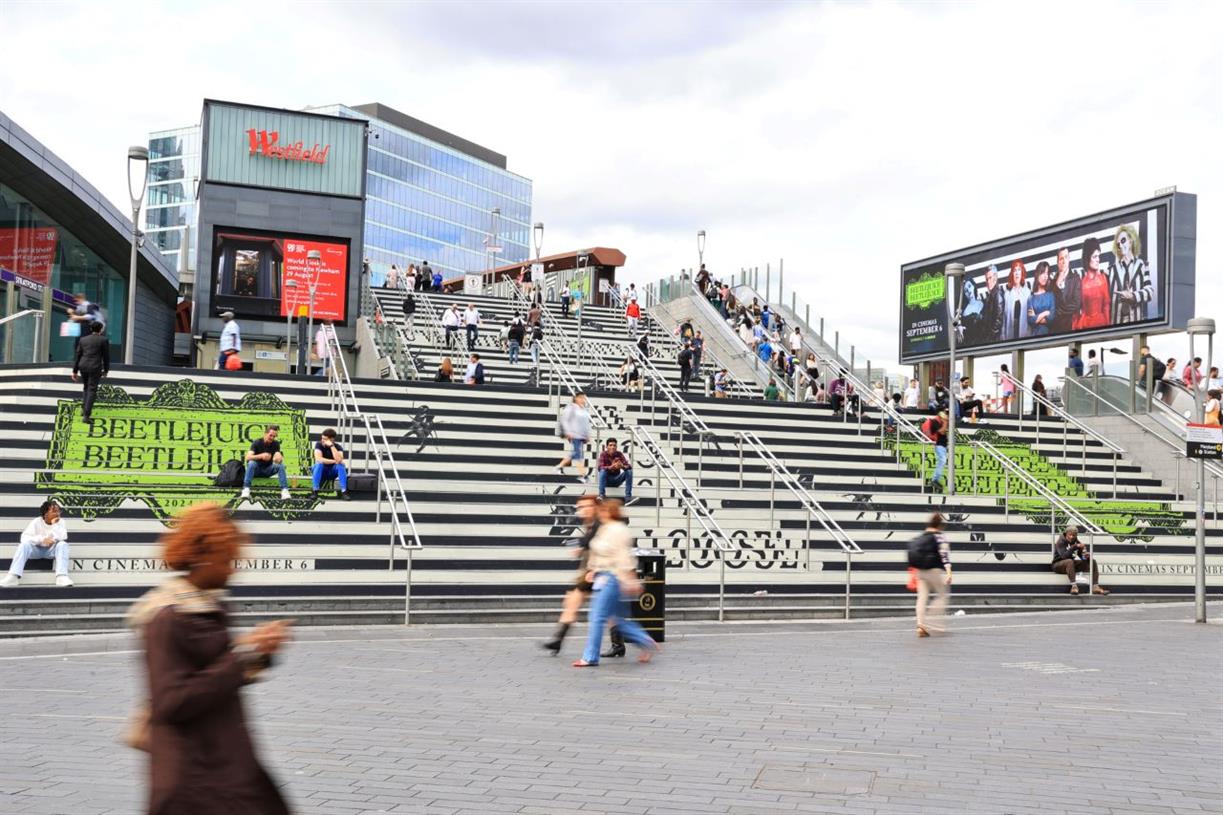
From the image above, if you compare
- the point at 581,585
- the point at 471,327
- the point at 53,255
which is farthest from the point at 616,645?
the point at 53,255

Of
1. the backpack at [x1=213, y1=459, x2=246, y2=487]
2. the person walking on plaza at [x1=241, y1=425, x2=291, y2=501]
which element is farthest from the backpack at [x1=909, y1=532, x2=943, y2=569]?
the backpack at [x1=213, y1=459, x2=246, y2=487]

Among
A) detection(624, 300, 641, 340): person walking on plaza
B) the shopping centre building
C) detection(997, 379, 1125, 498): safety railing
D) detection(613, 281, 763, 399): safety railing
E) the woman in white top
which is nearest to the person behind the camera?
detection(997, 379, 1125, 498): safety railing

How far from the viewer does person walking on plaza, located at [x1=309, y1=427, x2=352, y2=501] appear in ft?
62.4

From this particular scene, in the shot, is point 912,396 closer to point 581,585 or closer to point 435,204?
point 581,585

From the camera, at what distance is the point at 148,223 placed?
116 meters

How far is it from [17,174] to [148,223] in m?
91.4

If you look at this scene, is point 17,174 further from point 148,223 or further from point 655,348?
point 148,223

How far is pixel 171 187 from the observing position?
117438 millimetres

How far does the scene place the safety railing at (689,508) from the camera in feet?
56.3

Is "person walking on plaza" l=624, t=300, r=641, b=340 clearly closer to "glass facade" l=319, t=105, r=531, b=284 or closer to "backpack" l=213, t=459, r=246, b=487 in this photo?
"backpack" l=213, t=459, r=246, b=487

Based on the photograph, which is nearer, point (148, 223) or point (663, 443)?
point (663, 443)

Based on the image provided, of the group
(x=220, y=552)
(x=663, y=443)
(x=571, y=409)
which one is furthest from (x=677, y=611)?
(x=220, y=552)

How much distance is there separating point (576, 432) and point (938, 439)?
26.5ft

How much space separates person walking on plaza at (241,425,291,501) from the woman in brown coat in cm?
1521
